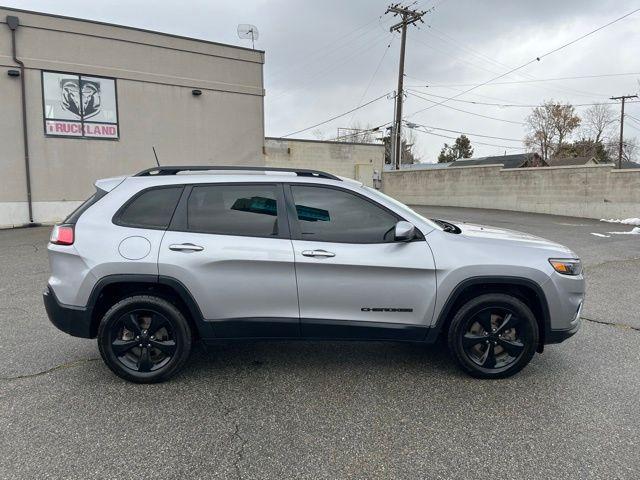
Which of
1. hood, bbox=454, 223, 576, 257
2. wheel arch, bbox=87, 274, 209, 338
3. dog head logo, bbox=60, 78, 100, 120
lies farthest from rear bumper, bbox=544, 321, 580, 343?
dog head logo, bbox=60, 78, 100, 120

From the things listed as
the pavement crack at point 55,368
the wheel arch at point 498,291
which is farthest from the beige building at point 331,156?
the wheel arch at point 498,291

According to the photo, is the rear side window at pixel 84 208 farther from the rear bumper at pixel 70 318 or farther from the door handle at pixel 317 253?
the door handle at pixel 317 253

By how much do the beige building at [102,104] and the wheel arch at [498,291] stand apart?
14.9 meters

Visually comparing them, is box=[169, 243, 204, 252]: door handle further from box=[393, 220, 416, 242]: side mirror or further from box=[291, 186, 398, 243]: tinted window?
box=[393, 220, 416, 242]: side mirror

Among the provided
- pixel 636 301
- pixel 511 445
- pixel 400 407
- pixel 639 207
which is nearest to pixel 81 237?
pixel 400 407

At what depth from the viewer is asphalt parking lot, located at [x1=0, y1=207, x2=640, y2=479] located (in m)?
2.55

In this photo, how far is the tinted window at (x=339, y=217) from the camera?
3.45m

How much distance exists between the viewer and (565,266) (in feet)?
11.5

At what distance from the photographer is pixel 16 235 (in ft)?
41.2

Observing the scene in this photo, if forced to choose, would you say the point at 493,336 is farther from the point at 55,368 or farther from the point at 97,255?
the point at 55,368

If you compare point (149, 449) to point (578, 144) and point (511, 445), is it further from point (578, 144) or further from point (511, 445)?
point (578, 144)

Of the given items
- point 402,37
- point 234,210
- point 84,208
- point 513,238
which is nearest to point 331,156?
point 402,37

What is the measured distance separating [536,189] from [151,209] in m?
19.9

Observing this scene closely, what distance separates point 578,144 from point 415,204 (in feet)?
146
